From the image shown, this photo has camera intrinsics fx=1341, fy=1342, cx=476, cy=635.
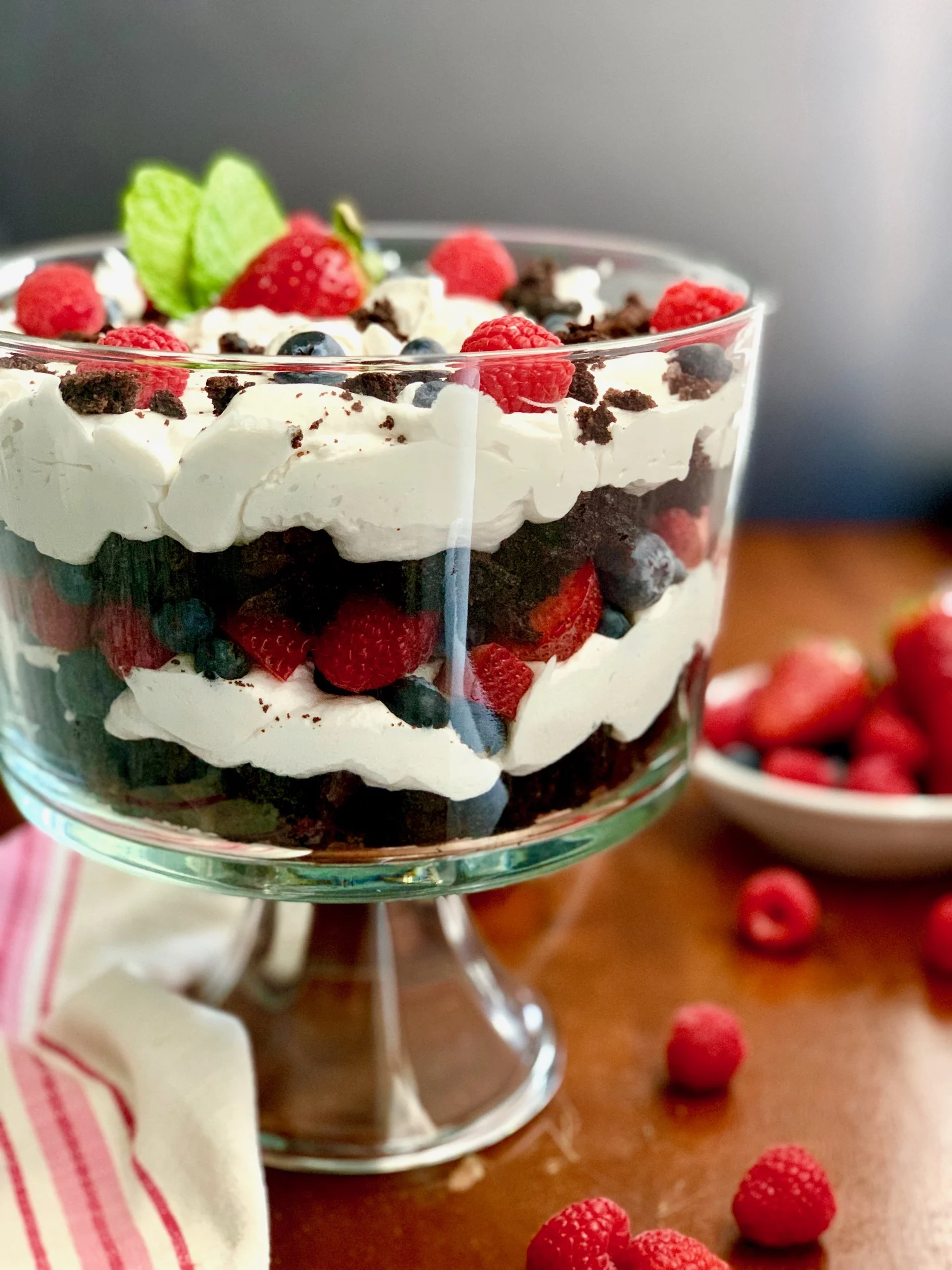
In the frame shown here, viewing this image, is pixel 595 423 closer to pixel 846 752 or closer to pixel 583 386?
pixel 583 386

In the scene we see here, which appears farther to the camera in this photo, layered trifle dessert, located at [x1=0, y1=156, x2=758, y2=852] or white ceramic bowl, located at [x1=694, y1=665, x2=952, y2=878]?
white ceramic bowl, located at [x1=694, y1=665, x2=952, y2=878]

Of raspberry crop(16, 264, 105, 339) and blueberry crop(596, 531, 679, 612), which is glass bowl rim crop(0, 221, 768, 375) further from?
raspberry crop(16, 264, 105, 339)

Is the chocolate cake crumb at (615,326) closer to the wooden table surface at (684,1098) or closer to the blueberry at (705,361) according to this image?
the blueberry at (705,361)

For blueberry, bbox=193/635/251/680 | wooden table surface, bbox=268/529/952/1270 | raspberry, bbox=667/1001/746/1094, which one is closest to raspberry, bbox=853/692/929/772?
wooden table surface, bbox=268/529/952/1270

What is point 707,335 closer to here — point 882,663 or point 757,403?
point 882,663

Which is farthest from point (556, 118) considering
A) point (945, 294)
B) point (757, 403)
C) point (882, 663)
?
point (882, 663)

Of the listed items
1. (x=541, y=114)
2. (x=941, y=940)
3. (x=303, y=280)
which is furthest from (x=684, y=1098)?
(x=541, y=114)

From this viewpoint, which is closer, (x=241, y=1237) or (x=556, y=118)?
(x=241, y=1237)
